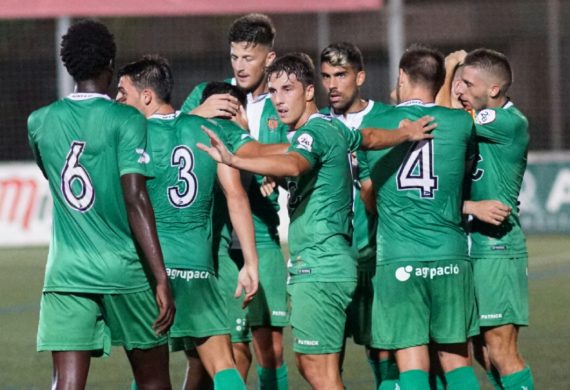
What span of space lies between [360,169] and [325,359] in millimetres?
1217

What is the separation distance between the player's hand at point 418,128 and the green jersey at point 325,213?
264mm

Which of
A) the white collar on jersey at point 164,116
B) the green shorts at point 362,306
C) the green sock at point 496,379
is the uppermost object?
the white collar on jersey at point 164,116

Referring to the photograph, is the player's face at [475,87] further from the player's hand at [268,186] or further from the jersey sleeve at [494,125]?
the player's hand at [268,186]

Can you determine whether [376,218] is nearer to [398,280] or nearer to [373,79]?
[398,280]

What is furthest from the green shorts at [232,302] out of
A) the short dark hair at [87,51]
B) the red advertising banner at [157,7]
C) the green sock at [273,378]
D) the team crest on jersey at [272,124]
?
the red advertising banner at [157,7]

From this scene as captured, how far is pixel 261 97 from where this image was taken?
324 inches

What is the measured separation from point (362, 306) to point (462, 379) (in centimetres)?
85

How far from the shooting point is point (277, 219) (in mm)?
8070

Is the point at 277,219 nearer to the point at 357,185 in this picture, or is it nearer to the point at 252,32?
the point at 357,185

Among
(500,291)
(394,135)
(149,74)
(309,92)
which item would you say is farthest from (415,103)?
(149,74)

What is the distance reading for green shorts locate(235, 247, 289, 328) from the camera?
7.91 meters

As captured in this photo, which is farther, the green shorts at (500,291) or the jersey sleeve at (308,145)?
the green shorts at (500,291)

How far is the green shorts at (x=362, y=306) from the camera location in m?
7.65

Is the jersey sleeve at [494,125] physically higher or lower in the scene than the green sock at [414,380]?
higher
